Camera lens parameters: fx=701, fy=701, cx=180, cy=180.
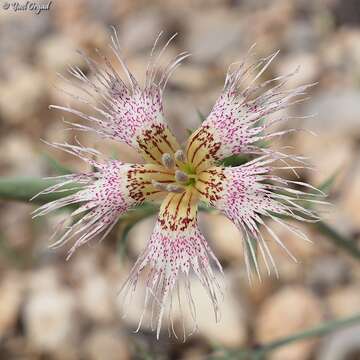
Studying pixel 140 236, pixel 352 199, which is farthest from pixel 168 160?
pixel 352 199

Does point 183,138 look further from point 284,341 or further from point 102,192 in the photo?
point 102,192

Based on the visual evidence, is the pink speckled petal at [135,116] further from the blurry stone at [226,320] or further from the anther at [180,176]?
the blurry stone at [226,320]

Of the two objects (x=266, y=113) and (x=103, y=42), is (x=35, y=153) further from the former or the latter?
(x=266, y=113)

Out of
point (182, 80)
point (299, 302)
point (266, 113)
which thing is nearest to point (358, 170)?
point (299, 302)

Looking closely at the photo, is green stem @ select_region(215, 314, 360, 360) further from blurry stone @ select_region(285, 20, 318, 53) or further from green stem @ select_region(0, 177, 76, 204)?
blurry stone @ select_region(285, 20, 318, 53)

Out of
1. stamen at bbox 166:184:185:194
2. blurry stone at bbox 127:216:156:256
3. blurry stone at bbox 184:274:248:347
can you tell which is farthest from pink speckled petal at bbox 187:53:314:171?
blurry stone at bbox 127:216:156:256

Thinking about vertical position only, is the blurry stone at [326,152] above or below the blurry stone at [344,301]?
above

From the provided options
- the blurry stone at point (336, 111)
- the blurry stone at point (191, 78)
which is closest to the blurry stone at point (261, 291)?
the blurry stone at point (336, 111)
